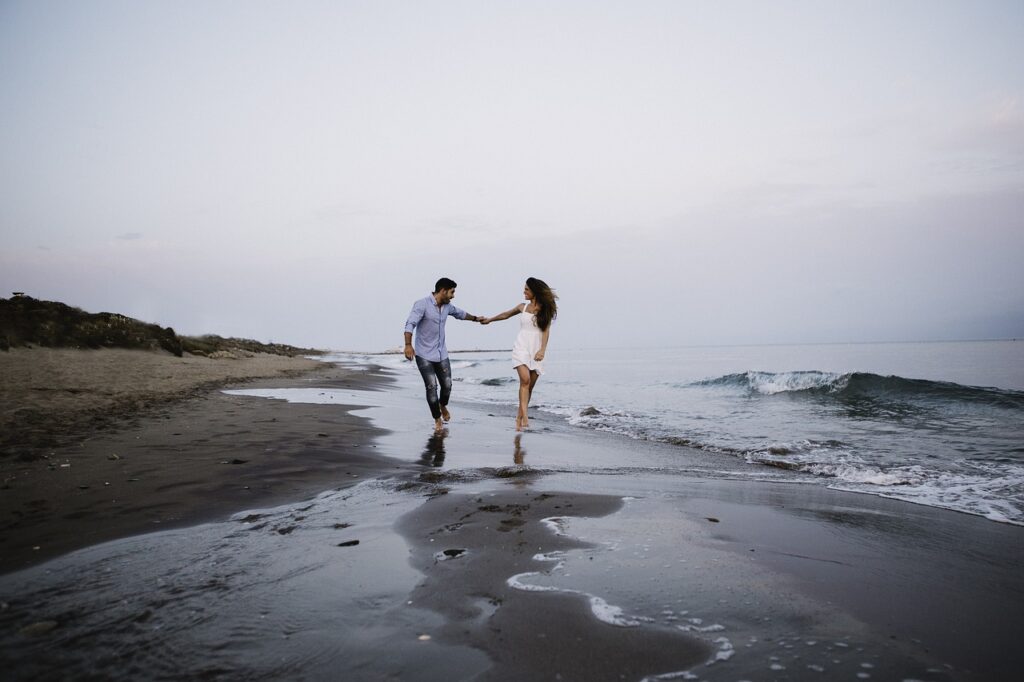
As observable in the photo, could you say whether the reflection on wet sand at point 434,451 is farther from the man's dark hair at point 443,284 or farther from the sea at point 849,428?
the sea at point 849,428

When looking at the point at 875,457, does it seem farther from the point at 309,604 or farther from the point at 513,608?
the point at 309,604

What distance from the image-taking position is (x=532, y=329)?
27.3ft

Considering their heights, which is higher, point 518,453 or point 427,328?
point 427,328

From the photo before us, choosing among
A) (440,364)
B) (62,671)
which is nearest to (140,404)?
(440,364)

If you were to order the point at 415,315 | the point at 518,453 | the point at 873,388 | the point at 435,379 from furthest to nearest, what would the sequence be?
the point at 873,388 → the point at 435,379 → the point at 415,315 → the point at 518,453

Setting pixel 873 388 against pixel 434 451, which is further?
pixel 873 388

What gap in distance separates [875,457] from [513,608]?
6.49 meters

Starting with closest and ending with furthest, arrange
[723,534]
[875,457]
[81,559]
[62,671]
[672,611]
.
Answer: [62,671], [672,611], [81,559], [723,534], [875,457]

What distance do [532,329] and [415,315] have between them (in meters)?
1.87

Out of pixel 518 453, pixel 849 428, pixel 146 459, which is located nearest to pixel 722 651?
pixel 518 453

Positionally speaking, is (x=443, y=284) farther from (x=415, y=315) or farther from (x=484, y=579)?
(x=484, y=579)

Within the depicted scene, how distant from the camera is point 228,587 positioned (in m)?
2.02

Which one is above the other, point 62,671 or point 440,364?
point 440,364

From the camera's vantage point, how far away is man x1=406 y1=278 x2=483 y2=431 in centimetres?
793
